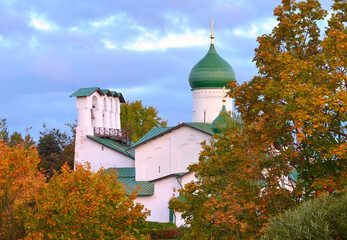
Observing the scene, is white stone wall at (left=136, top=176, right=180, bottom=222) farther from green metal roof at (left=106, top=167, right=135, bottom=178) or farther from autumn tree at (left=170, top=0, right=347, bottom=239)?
autumn tree at (left=170, top=0, right=347, bottom=239)

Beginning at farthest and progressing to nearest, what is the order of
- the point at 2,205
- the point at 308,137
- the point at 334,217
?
the point at 2,205
the point at 308,137
the point at 334,217

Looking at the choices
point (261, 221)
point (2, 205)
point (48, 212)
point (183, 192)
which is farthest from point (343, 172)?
point (2, 205)

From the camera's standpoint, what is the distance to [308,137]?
19.2 m

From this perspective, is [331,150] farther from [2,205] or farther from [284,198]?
[2,205]

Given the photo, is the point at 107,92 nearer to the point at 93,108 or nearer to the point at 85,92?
the point at 93,108

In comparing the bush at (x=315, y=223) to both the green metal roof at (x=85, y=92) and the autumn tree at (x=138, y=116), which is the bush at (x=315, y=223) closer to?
the green metal roof at (x=85, y=92)

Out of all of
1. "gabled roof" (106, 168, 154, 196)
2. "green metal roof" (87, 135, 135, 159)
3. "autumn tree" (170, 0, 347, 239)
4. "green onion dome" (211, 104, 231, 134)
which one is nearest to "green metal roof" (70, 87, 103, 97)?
"green metal roof" (87, 135, 135, 159)

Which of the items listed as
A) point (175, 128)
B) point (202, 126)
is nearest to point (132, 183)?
point (175, 128)

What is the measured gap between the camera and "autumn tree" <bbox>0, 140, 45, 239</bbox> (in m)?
22.9

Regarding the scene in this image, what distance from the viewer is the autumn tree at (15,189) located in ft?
75.0

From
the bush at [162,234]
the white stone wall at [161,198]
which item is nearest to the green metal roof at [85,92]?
the white stone wall at [161,198]

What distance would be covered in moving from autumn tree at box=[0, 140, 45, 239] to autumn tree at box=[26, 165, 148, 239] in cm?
A: 47

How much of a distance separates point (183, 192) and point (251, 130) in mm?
3936

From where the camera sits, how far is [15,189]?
75.7 ft
